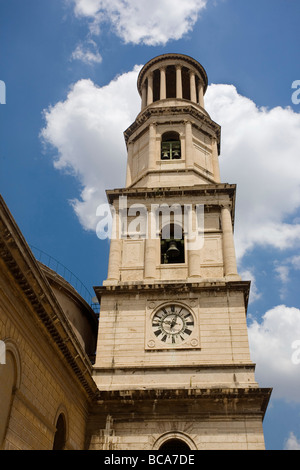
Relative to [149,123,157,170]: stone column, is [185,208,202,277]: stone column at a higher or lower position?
lower

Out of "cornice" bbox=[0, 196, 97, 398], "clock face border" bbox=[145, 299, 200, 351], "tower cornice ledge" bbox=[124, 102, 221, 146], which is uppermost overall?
"tower cornice ledge" bbox=[124, 102, 221, 146]

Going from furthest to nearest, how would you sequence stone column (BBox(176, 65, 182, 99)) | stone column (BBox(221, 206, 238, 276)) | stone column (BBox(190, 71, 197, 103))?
stone column (BBox(190, 71, 197, 103))
stone column (BBox(176, 65, 182, 99))
stone column (BBox(221, 206, 238, 276))

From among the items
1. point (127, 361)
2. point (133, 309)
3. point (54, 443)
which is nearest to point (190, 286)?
point (133, 309)

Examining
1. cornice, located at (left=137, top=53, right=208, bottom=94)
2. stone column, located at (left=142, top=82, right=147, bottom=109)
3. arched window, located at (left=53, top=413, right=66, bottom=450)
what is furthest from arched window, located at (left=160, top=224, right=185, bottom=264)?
cornice, located at (left=137, top=53, right=208, bottom=94)

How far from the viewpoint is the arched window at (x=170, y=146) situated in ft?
105

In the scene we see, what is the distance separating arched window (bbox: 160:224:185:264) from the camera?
88.4 feet

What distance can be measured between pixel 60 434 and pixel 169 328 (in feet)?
24.6

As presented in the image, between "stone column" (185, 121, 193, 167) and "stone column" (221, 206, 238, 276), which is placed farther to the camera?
"stone column" (185, 121, 193, 167)

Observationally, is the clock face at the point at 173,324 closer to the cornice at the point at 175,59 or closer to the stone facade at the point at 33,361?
the stone facade at the point at 33,361

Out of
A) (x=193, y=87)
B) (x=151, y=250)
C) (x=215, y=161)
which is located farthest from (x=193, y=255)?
(x=193, y=87)

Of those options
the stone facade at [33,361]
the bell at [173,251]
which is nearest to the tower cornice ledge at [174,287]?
the bell at [173,251]

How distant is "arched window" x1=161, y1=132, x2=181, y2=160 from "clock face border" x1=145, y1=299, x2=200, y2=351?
10546 millimetres

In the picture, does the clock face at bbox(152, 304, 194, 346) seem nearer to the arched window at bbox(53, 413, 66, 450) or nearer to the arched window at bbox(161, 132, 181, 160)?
the arched window at bbox(53, 413, 66, 450)

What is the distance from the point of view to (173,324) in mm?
24188
